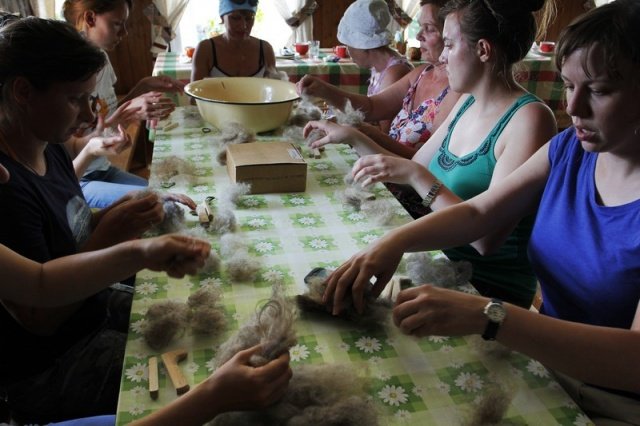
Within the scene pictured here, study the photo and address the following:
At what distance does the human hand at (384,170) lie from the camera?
1.53m

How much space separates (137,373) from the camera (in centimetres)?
87

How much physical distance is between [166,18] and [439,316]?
17.0ft

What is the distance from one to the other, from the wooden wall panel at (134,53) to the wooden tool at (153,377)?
501 cm

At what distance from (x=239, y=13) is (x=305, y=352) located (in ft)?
9.02

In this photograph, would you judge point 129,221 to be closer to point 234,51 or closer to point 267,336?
point 267,336

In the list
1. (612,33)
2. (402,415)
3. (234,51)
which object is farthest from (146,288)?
(234,51)

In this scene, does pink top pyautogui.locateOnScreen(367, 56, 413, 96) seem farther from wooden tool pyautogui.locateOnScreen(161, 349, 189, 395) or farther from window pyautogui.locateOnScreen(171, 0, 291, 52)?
window pyautogui.locateOnScreen(171, 0, 291, 52)

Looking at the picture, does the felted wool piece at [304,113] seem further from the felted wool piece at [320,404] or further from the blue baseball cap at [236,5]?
the felted wool piece at [320,404]

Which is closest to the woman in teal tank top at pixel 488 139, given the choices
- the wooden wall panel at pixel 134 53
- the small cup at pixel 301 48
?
the small cup at pixel 301 48

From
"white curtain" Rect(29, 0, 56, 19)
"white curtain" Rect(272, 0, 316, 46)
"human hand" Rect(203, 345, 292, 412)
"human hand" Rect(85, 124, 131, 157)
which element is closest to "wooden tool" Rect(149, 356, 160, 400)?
"human hand" Rect(203, 345, 292, 412)

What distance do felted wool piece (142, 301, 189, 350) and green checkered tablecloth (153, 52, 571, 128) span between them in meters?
2.85

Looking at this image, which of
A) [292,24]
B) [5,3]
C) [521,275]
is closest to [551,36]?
[292,24]

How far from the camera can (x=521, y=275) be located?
1634 millimetres

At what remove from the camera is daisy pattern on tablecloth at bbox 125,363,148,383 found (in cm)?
86
